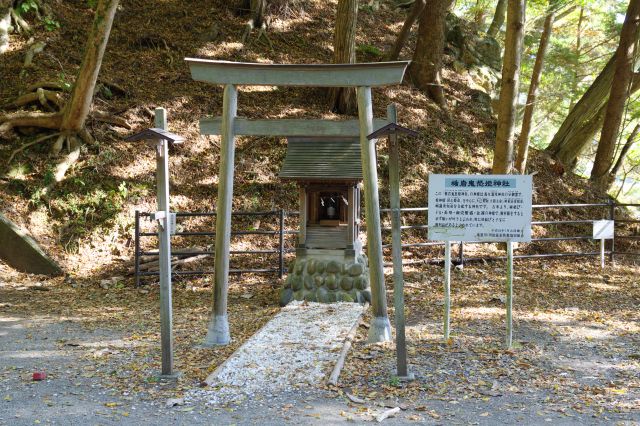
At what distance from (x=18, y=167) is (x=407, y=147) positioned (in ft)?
28.9

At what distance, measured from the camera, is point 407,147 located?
1443 centimetres

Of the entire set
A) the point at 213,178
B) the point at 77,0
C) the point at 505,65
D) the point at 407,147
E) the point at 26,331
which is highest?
the point at 77,0

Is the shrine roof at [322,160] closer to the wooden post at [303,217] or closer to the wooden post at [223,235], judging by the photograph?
the wooden post at [303,217]

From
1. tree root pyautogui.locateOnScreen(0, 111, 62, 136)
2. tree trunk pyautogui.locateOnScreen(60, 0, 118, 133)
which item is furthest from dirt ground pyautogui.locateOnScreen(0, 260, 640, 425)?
tree trunk pyautogui.locateOnScreen(60, 0, 118, 133)

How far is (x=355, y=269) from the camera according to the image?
8859 mm

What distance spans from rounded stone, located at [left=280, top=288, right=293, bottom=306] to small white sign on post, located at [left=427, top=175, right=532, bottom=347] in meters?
3.11

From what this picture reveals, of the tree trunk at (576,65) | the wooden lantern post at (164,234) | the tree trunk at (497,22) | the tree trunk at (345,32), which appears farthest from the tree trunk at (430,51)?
the wooden lantern post at (164,234)

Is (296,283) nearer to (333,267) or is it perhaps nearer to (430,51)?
(333,267)

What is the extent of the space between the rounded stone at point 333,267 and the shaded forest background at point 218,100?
358 centimetres

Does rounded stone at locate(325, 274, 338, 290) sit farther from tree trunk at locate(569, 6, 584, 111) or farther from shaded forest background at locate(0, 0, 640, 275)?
tree trunk at locate(569, 6, 584, 111)

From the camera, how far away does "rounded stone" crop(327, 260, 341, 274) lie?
29.1ft

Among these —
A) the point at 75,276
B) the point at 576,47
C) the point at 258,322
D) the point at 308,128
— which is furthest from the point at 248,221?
the point at 576,47

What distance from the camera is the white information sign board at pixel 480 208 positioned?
6457 millimetres

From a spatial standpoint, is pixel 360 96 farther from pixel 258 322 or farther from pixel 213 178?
pixel 213 178
